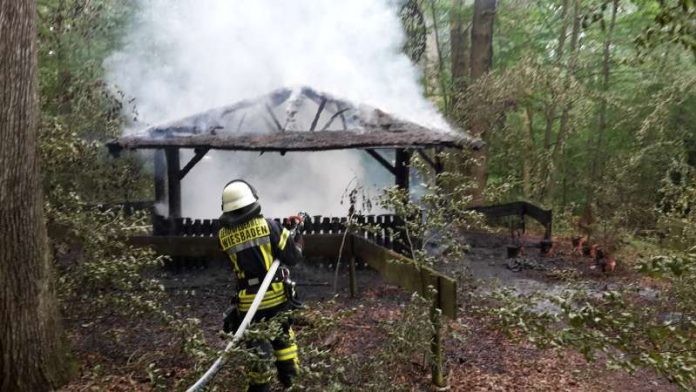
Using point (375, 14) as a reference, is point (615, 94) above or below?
below

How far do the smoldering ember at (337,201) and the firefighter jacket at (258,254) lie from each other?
2cm

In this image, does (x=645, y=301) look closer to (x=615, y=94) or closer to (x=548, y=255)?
(x=548, y=255)

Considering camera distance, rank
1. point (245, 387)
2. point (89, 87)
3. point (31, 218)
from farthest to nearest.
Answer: point (89, 87), point (31, 218), point (245, 387)

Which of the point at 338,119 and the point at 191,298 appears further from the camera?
the point at 338,119

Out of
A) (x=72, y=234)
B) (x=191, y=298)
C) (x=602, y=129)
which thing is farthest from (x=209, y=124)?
(x=602, y=129)

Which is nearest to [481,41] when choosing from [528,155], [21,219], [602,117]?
[528,155]

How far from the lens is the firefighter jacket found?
4273 millimetres

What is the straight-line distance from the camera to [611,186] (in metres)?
10.0

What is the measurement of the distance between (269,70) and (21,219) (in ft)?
27.7

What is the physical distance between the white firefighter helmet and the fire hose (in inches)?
21.5

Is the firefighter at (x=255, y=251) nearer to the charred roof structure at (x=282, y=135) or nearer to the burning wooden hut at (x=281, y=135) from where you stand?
the burning wooden hut at (x=281, y=135)

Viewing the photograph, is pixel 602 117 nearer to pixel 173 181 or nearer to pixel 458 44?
pixel 458 44

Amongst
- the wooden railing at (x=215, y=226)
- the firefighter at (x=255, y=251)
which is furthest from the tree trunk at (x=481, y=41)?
the firefighter at (x=255, y=251)

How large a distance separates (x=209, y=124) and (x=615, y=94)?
1100 cm
